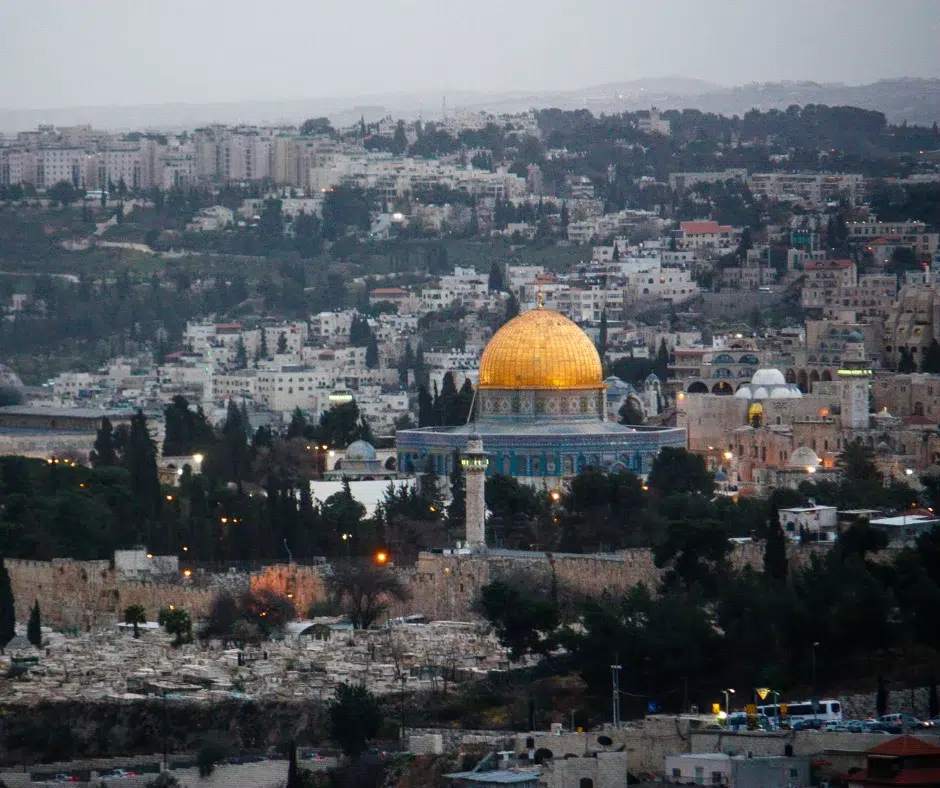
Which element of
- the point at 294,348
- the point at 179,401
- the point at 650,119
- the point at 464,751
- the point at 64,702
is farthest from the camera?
the point at 650,119

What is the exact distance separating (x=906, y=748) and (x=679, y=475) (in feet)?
115

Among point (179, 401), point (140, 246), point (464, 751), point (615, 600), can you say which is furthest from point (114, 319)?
point (464, 751)

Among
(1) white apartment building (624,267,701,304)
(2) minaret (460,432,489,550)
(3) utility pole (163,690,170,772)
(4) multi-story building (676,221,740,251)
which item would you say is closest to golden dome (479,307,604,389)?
(2) minaret (460,432,489,550)

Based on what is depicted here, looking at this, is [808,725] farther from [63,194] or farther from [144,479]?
[63,194]

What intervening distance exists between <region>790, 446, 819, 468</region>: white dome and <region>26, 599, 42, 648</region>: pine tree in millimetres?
19633

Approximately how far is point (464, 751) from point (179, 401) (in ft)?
131

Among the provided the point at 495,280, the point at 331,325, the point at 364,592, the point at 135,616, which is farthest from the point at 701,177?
the point at 135,616

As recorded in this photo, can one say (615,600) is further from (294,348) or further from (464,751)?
(294,348)

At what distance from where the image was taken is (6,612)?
190ft

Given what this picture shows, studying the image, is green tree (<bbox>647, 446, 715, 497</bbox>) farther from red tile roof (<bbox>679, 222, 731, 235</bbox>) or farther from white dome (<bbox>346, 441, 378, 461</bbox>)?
red tile roof (<bbox>679, 222, 731, 235</bbox>)

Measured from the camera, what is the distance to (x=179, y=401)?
3342 inches

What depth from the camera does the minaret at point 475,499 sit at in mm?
63938

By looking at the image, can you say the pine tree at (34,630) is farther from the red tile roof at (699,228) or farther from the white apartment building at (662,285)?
the red tile roof at (699,228)

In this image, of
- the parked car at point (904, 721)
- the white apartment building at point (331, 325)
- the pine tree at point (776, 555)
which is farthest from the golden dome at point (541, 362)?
the white apartment building at point (331, 325)
